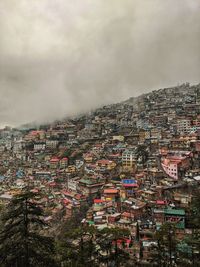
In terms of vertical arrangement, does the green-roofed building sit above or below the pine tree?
below

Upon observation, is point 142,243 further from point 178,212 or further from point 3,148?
point 3,148

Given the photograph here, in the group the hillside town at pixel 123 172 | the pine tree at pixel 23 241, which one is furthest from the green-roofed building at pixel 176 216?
the pine tree at pixel 23 241

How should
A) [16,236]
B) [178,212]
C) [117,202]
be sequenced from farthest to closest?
1. [117,202]
2. [178,212]
3. [16,236]

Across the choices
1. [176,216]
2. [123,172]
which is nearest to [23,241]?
[176,216]

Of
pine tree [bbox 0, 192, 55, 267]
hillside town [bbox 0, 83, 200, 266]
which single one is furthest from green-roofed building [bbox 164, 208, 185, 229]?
pine tree [bbox 0, 192, 55, 267]

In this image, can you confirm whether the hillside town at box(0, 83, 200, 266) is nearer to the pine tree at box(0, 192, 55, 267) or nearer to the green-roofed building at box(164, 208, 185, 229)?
the green-roofed building at box(164, 208, 185, 229)

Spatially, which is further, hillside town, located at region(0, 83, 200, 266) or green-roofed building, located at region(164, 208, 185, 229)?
hillside town, located at region(0, 83, 200, 266)

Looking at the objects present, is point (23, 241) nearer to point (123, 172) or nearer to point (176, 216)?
point (176, 216)

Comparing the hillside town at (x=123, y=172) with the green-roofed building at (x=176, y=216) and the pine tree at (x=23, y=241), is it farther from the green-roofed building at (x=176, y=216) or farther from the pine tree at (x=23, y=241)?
the pine tree at (x=23, y=241)

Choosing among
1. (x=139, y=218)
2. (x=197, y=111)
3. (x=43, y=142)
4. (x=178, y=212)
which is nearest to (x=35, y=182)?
(x=139, y=218)
